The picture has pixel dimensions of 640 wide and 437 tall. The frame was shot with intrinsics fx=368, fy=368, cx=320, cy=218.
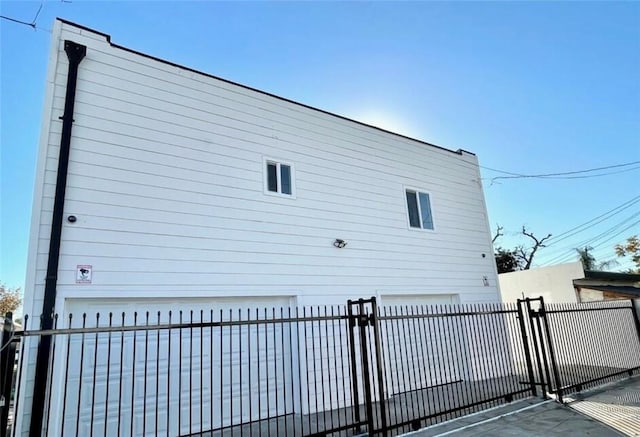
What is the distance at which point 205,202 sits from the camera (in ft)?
19.0

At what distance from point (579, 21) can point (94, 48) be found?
29.7 feet

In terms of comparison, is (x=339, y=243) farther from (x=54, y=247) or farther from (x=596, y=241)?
(x=596, y=241)

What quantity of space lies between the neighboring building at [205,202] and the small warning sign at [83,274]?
1cm

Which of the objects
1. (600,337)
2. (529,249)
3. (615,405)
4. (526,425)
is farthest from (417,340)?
(529,249)

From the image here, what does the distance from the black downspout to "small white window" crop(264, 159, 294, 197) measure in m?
2.96

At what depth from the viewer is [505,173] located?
11.0 metres

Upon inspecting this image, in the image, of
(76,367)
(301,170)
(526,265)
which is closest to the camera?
(76,367)

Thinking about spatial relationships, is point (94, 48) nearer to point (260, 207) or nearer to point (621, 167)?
point (260, 207)

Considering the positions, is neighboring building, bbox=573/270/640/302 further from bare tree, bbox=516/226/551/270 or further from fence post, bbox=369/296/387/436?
bare tree, bbox=516/226/551/270

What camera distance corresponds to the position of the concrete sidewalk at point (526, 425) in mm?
4648

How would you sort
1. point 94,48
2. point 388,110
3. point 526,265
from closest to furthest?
1. point 94,48
2. point 388,110
3. point 526,265

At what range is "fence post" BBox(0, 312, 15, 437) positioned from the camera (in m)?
2.71

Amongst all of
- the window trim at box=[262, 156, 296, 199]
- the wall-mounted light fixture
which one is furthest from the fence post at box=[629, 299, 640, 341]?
the window trim at box=[262, 156, 296, 199]

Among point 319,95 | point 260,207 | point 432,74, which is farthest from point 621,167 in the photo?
point 260,207
